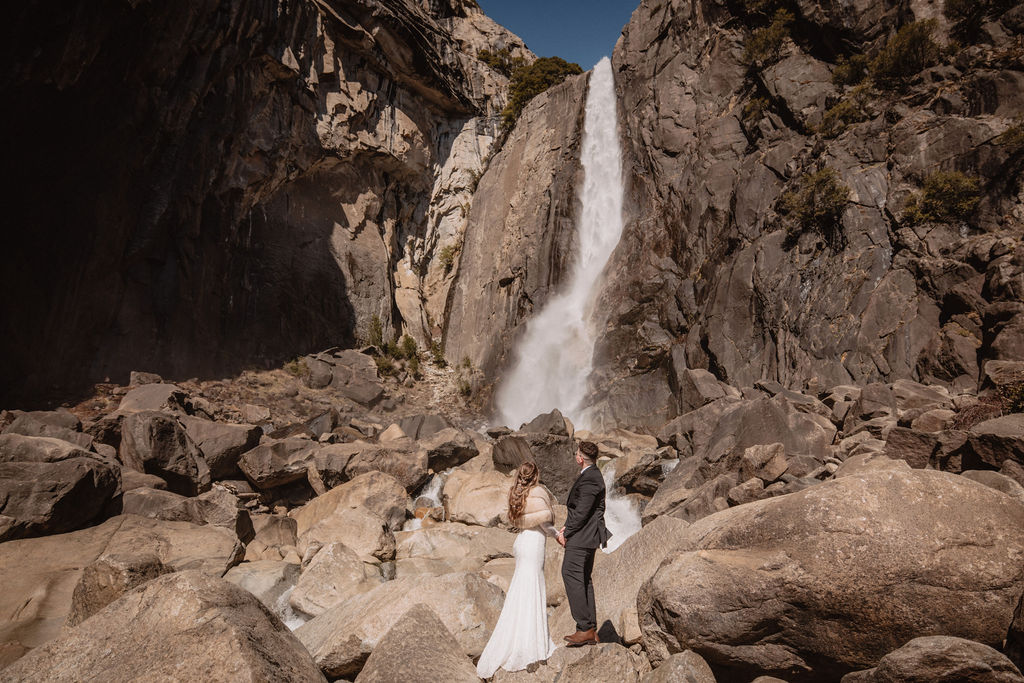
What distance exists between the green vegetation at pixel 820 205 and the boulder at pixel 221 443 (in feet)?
55.8

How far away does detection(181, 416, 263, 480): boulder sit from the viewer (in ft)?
45.8

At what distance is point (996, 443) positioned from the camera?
6.62m

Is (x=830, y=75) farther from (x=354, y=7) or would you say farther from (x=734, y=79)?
(x=354, y=7)

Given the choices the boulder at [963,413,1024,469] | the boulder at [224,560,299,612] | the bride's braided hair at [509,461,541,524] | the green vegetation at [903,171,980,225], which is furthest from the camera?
the green vegetation at [903,171,980,225]

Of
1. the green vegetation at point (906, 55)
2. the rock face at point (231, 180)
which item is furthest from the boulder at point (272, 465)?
the green vegetation at point (906, 55)

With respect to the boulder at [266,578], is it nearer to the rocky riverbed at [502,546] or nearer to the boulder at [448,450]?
the rocky riverbed at [502,546]

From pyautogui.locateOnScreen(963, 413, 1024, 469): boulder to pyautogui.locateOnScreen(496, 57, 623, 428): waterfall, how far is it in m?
16.2

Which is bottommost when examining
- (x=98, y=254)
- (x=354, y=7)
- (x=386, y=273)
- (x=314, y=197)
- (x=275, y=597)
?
(x=275, y=597)

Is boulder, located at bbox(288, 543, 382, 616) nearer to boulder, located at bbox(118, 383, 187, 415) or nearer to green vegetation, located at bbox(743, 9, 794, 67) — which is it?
boulder, located at bbox(118, 383, 187, 415)

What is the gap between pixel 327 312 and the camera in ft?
95.3

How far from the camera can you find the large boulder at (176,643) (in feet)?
11.9

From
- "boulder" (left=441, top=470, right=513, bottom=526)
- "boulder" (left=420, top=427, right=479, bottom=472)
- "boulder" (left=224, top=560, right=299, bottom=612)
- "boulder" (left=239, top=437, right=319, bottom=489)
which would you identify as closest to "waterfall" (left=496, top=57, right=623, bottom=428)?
"boulder" (left=420, top=427, right=479, bottom=472)

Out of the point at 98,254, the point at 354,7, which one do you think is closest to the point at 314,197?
the point at 354,7

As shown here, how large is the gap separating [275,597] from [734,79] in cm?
2534
